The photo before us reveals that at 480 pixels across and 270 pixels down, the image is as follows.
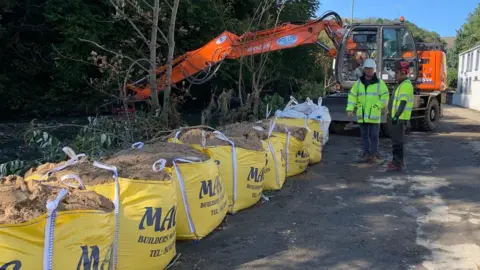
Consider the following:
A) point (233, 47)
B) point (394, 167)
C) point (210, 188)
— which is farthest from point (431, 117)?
point (210, 188)

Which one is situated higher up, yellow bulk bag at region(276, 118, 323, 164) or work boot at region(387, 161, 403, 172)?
yellow bulk bag at region(276, 118, 323, 164)

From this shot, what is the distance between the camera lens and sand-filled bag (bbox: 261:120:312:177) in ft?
22.8

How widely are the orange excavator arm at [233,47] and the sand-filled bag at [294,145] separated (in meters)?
2.32

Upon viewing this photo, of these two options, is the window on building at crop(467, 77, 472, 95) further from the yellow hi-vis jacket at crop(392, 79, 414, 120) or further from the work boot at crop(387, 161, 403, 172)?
the work boot at crop(387, 161, 403, 172)

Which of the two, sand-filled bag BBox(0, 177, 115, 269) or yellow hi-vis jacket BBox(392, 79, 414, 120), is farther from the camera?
yellow hi-vis jacket BBox(392, 79, 414, 120)

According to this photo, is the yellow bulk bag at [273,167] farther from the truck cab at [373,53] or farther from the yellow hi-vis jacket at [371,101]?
the truck cab at [373,53]

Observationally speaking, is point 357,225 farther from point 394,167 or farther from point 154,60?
point 154,60

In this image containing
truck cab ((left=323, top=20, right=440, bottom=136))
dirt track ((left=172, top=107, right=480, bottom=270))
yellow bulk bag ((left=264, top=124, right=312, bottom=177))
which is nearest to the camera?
dirt track ((left=172, top=107, right=480, bottom=270))

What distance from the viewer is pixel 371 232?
15.8ft

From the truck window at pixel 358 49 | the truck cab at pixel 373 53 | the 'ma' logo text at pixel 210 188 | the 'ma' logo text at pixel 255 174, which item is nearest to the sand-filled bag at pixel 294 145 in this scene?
the 'ma' logo text at pixel 255 174

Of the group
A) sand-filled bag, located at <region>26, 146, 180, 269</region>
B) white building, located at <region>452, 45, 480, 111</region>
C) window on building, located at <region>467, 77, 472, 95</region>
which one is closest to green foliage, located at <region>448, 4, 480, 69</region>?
white building, located at <region>452, 45, 480, 111</region>

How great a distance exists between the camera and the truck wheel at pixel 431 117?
13.1m

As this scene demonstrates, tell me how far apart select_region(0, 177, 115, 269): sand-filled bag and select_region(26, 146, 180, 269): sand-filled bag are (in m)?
0.27

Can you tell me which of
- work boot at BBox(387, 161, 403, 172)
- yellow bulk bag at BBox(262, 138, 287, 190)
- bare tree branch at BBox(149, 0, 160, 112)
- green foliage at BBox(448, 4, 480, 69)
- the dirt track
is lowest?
the dirt track
